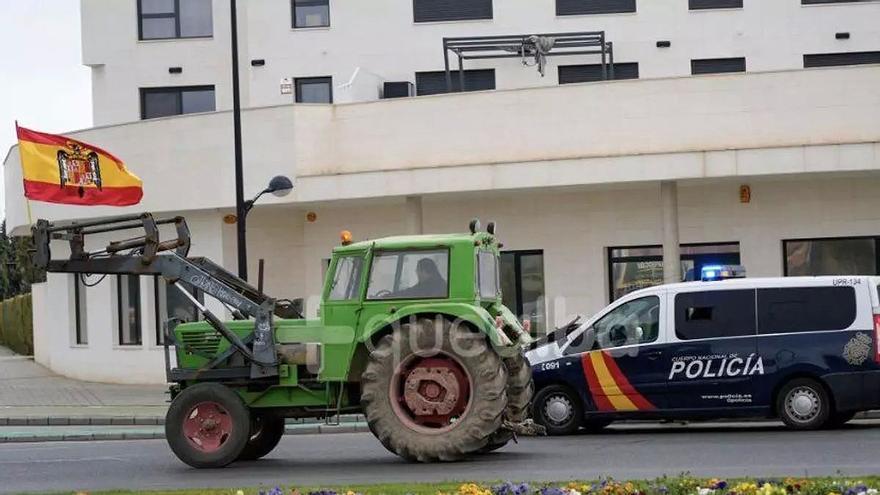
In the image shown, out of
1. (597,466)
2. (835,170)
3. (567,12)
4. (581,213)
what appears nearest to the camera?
(597,466)

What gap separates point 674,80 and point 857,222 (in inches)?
167

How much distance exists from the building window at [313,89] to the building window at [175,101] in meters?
2.55

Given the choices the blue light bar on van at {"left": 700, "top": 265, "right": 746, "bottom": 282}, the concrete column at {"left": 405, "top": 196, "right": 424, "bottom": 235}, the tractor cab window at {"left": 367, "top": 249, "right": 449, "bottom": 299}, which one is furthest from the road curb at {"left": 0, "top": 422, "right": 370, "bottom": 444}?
the concrete column at {"left": 405, "top": 196, "right": 424, "bottom": 235}

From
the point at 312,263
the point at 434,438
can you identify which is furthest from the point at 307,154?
the point at 434,438

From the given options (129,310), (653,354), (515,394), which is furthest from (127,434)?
(129,310)

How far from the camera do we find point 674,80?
92.0 ft

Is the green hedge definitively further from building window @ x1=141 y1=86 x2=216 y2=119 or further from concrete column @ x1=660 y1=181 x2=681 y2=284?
concrete column @ x1=660 y1=181 x2=681 y2=284

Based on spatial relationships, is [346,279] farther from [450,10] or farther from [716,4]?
[716,4]

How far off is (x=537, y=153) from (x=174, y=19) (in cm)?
1201

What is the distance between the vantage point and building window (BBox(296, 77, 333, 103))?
1377 inches

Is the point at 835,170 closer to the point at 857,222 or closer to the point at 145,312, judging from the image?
the point at 857,222

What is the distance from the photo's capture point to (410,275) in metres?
15.7

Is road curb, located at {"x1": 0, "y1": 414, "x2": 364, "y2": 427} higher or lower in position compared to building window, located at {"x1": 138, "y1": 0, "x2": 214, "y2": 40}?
lower

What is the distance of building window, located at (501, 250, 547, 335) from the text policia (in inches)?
420
